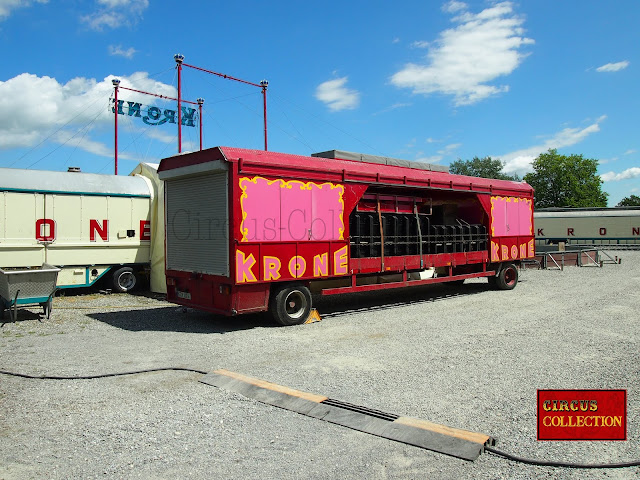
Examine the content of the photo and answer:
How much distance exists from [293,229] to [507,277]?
8938mm

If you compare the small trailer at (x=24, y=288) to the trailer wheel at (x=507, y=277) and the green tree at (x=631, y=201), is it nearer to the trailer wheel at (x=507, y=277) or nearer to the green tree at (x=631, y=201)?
the trailer wheel at (x=507, y=277)

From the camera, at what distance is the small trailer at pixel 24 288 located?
978cm

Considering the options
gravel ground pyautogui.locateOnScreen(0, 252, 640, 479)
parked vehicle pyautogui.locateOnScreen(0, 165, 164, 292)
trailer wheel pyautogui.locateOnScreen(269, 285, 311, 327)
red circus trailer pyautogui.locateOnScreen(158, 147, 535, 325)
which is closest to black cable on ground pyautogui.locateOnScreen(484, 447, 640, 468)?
gravel ground pyautogui.locateOnScreen(0, 252, 640, 479)

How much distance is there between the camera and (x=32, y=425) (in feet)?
15.4

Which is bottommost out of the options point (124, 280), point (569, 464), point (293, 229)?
point (569, 464)

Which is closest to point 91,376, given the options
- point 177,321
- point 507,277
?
point 177,321

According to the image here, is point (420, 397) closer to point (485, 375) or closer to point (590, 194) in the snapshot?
point (485, 375)

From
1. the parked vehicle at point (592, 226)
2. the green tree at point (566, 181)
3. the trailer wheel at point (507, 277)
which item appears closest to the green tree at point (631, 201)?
the green tree at point (566, 181)

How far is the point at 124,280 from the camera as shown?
15000 millimetres

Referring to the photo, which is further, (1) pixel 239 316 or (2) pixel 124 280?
(2) pixel 124 280

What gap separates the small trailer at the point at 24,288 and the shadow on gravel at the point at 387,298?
5642 millimetres

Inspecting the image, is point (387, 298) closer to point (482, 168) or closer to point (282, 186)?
point (282, 186)

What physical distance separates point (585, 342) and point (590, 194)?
75653 mm

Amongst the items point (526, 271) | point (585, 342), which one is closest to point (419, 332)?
point (585, 342)
